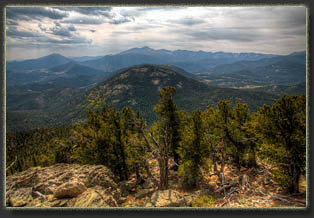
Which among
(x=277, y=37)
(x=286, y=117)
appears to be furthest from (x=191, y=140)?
(x=277, y=37)

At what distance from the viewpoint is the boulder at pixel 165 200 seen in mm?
6336

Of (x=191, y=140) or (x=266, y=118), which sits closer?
(x=266, y=118)

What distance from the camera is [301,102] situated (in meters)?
6.43

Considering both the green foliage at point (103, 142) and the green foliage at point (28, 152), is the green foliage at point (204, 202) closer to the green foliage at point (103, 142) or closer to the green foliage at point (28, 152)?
the green foliage at point (28, 152)

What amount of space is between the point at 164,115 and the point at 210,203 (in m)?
9.50

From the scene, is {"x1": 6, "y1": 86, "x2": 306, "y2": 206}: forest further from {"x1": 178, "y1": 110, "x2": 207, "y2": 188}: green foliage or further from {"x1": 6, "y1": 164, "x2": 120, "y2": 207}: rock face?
{"x1": 6, "y1": 164, "x2": 120, "y2": 207}: rock face

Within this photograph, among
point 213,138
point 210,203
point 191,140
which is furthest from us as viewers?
point 191,140

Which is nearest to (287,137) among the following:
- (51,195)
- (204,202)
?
(204,202)

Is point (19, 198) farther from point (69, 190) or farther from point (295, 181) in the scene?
point (295, 181)

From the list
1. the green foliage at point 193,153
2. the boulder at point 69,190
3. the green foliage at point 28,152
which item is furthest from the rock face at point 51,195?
the green foliage at point 193,153

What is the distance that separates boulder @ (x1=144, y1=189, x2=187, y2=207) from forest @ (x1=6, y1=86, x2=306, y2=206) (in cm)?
117

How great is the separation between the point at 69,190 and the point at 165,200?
3.92 metres

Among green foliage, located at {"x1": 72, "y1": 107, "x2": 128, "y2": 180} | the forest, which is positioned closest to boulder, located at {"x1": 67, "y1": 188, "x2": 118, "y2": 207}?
the forest

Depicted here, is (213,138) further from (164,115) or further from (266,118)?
(164,115)
